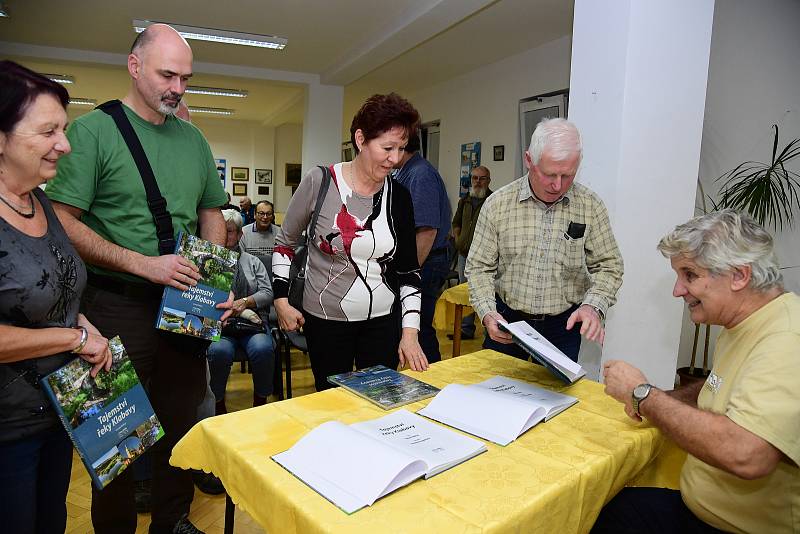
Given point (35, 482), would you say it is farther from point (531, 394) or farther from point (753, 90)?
point (753, 90)

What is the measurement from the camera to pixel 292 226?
6.30 feet

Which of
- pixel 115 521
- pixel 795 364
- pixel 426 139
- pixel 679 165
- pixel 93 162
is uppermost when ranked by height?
pixel 426 139

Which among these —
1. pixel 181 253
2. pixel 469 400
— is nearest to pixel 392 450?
pixel 469 400

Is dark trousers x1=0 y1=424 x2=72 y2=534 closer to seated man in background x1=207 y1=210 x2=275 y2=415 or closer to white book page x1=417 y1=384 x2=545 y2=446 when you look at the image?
white book page x1=417 y1=384 x2=545 y2=446

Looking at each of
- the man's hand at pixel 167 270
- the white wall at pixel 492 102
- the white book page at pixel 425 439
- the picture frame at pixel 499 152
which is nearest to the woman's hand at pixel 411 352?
the white book page at pixel 425 439

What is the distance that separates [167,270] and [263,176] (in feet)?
45.9

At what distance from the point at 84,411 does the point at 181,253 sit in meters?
0.53

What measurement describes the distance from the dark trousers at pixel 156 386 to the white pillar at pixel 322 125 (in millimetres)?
6856

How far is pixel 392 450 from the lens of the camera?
1097mm

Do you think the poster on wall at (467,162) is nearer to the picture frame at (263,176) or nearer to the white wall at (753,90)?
the white wall at (753,90)

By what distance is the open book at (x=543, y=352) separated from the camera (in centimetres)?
143

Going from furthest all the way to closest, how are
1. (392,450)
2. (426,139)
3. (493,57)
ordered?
(426,139), (493,57), (392,450)

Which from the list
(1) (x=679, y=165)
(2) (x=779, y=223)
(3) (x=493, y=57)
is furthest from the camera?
(3) (x=493, y=57)

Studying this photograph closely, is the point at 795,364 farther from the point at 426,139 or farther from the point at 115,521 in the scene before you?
the point at 426,139
